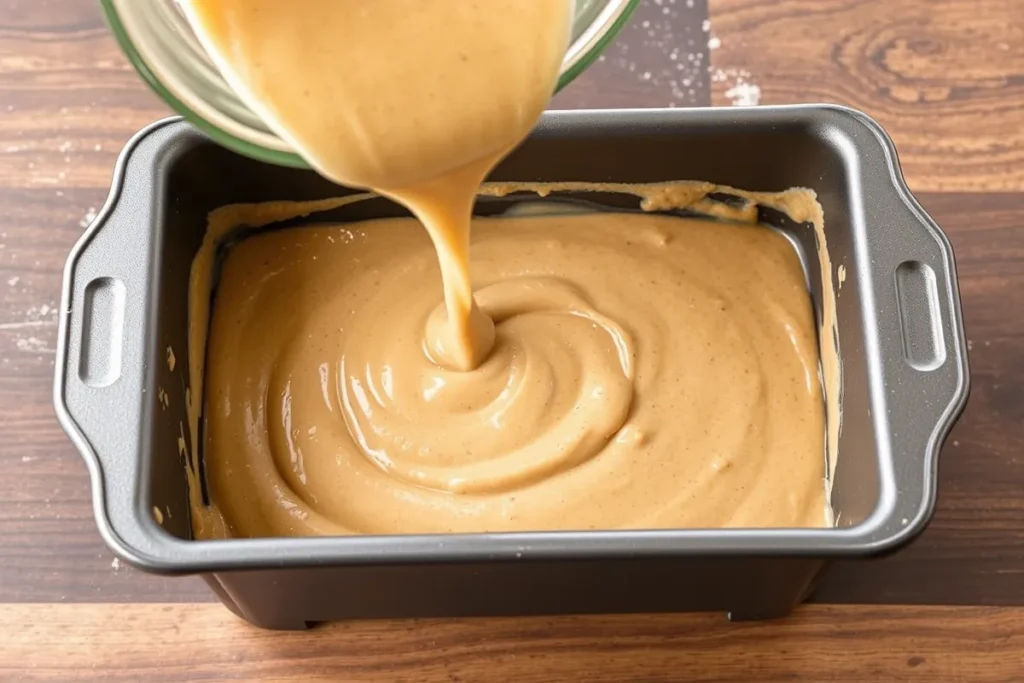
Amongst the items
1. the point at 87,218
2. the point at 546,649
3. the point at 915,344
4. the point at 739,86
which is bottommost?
the point at 546,649

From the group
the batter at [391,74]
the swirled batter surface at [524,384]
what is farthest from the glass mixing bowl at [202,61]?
the swirled batter surface at [524,384]

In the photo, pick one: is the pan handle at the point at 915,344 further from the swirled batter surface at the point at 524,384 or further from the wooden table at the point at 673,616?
the wooden table at the point at 673,616

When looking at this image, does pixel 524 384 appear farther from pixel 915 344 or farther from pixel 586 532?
pixel 915 344

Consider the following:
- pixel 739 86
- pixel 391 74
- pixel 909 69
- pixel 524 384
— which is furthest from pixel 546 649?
pixel 909 69

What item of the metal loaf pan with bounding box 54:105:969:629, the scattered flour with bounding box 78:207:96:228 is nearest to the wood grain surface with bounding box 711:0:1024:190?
the metal loaf pan with bounding box 54:105:969:629

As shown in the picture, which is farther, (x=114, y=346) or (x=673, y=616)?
(x=673, y=616)

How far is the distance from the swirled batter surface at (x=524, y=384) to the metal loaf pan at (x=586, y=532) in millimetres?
70

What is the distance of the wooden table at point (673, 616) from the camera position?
129 cm

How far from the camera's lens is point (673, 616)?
4.28 ft

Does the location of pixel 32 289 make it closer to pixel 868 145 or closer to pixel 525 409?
pixel 525 409

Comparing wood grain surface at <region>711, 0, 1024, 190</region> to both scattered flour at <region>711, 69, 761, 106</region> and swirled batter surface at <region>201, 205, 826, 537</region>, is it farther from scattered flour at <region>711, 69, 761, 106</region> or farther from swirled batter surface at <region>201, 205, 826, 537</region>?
swirled batter surface at <region>201, 205, 826, 537</region>

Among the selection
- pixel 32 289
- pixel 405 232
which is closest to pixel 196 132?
pixel 405 232

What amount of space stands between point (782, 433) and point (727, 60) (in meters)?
0.60

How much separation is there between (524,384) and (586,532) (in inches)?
12.4
